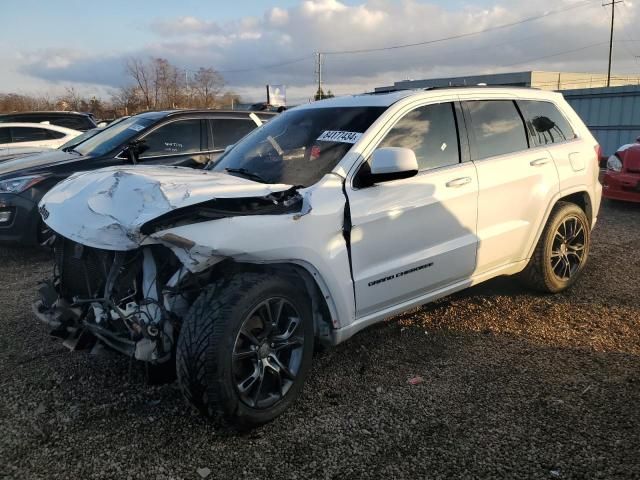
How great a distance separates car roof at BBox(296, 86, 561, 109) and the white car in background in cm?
855

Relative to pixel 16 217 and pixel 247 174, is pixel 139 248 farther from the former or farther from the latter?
pixel 16 217

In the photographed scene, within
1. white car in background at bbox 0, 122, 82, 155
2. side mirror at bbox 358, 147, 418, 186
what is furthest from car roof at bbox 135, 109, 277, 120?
white car in background at bbox 0, 122, 82, 155

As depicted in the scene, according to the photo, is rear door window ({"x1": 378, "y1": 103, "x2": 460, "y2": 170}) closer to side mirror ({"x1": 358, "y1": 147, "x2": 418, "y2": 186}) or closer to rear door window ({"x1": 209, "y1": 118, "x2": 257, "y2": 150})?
side mirror ({"x1": 358, "y1": 147, "x2": 418, "y2": 186})

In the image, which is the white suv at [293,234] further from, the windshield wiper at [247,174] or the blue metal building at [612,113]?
the blue metal building at [612,113]

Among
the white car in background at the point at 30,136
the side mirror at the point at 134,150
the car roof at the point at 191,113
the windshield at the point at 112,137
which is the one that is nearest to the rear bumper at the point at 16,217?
the windshield at the point at 112,137

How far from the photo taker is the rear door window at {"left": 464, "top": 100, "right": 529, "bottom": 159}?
4.18 meters

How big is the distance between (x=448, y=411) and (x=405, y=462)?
0.56 metres

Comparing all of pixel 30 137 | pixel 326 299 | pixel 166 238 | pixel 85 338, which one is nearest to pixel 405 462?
pixel 326 299

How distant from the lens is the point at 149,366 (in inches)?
114

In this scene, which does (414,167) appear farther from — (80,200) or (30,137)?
(30,137)

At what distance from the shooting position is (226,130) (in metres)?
7.53

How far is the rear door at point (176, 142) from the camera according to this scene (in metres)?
6.87

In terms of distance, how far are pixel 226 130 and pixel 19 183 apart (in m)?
2.63

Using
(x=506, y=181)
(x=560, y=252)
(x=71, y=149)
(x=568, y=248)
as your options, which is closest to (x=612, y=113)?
(x=568, y=248)
